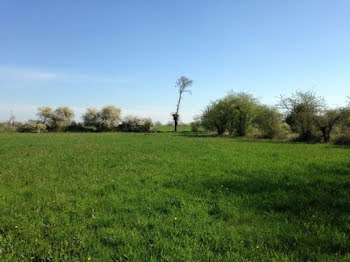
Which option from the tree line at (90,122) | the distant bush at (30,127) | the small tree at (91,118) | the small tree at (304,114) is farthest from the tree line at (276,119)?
the distant bush at (30,127)

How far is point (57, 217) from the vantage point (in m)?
5.21

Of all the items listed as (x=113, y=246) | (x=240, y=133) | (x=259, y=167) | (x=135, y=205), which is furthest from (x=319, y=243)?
(x=240, y=133)

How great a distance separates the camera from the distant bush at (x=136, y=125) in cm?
5697

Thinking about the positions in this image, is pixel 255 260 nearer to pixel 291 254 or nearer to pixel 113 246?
pixel 291 254

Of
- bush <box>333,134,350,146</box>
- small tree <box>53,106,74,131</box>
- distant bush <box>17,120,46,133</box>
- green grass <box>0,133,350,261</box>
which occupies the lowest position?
green grass <box>0,133,350,261</box>

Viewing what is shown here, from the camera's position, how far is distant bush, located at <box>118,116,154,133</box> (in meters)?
57.0

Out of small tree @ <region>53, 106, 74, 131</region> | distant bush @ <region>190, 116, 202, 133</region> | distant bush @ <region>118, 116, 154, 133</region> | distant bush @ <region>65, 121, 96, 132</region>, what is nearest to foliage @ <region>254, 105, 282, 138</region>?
distant bush @ <region>190, 116, 202, 133</region>

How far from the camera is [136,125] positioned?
190ft

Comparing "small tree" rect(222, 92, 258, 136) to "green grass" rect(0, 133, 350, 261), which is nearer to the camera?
"green grass" rect(0, 133, 350, 261)

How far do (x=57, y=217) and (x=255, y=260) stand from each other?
425 cm

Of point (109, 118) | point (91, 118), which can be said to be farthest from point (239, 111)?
point (91, 118)

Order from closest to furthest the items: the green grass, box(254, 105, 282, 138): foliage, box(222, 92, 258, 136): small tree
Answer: the green grass < box(254, 105, 282, 138): foliage < box(222, 92, 258, 136): small tree

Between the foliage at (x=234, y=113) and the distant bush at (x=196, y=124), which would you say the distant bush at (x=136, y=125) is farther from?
the foliage at (x=234, y=113)

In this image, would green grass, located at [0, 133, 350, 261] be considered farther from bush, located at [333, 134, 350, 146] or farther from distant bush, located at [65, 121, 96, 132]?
distant bush, located at [65, 121, 96, 132]
